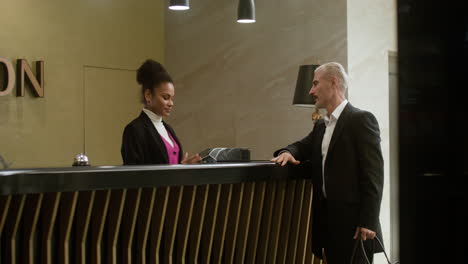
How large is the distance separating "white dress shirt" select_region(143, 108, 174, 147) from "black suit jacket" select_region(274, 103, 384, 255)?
3.90 ft

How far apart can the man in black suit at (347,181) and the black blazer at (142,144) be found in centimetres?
82

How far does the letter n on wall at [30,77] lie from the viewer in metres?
6.70

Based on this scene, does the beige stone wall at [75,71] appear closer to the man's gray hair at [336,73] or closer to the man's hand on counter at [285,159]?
the man's hand on counter at [285,159]

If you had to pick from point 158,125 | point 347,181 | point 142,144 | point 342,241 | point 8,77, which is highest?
point 8,77

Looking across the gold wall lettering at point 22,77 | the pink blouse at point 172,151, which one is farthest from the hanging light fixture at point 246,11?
the gold wall lettering at point 22,77

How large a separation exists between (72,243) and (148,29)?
5551 mm

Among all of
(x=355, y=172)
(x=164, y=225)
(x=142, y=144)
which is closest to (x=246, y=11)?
(x=142, y=144)

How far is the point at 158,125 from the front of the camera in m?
4.34

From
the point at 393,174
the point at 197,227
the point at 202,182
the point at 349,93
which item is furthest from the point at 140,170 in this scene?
the point at 393,174

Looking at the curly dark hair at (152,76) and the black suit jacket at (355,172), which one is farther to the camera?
the curly dark hair at (152,76)

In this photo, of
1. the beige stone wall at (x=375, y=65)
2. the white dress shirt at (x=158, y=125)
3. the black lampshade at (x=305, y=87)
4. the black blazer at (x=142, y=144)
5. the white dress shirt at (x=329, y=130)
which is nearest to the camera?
the white dress shirt at (x=329, y=130)

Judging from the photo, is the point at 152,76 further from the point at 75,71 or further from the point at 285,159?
the point at 75,71

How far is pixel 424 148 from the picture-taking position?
653 millimetres

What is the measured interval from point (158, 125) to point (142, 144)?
0.25 m
